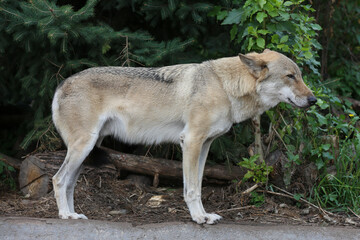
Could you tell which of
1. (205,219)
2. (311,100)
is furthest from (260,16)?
(205,219)

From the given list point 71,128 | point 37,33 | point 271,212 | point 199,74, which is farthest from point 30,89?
point 271,212

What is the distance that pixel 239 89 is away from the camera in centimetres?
452

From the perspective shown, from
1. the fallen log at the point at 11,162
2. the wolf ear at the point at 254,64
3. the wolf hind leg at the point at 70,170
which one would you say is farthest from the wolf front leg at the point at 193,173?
the fallen log at the point at 11,162

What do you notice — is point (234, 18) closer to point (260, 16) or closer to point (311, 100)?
point (260, 16)

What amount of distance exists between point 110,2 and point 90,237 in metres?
3.45

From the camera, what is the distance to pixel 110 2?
20.0 ft

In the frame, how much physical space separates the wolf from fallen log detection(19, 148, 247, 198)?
85 cm

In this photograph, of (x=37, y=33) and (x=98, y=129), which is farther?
(x=37, y=33)

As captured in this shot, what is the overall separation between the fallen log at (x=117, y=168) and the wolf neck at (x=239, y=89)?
1.23 m

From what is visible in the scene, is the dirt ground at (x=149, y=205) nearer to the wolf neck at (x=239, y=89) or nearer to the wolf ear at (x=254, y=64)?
the wolf neck at (x=239, y=89)

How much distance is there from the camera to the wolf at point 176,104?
175 inches

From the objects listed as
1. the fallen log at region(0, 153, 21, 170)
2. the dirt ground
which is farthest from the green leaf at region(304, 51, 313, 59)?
the fallen log at region(0, 153, 21, 170)

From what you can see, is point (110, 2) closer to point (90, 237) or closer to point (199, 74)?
point (199, 74)

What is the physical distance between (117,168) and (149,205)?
813 mm
